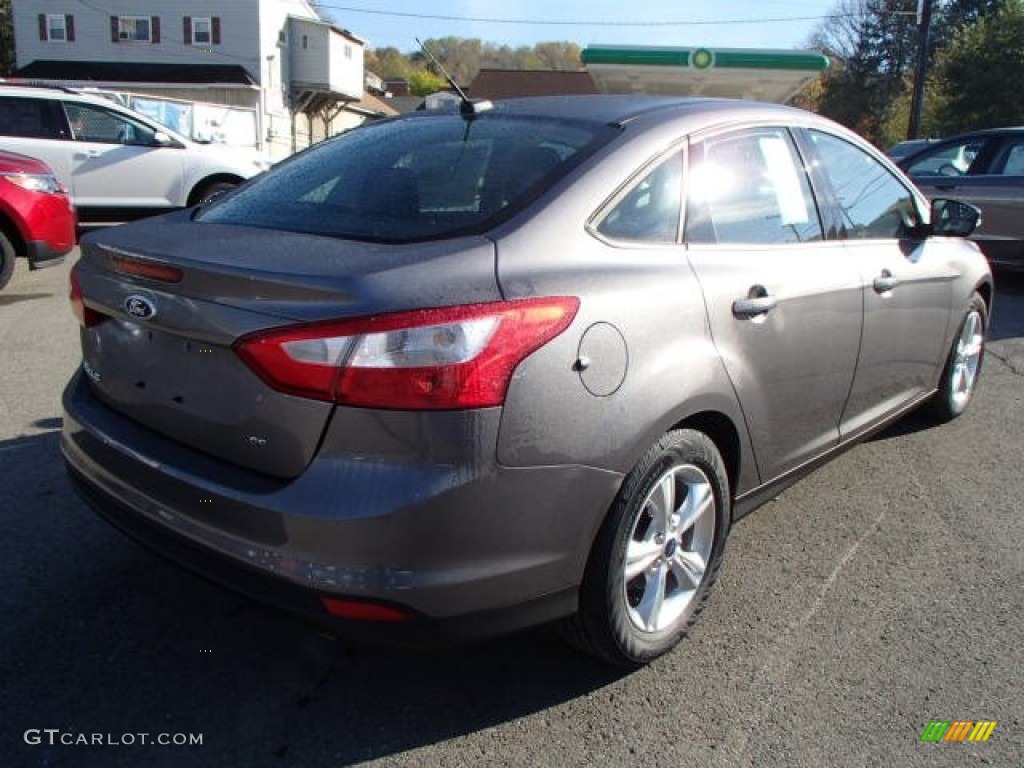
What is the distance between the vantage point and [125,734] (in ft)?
7.55

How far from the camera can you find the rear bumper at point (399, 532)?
77.8 inches

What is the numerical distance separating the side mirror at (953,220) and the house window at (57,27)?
4279 centimetres

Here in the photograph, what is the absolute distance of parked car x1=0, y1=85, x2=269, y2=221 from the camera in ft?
33.1

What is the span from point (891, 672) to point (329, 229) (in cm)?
213

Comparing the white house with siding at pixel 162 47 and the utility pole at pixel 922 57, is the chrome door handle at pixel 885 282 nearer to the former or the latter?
the utility pole at pixel 922 57

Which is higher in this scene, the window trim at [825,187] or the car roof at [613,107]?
the car roof at [613,107]

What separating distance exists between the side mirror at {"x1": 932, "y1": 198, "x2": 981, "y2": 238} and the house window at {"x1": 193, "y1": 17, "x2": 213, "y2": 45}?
40.3 m

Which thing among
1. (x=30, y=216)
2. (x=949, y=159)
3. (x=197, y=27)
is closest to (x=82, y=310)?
(x=30, y=216)

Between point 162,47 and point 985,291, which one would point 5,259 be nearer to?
point 985,291

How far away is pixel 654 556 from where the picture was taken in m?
2.59

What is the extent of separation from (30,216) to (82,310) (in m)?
5.61

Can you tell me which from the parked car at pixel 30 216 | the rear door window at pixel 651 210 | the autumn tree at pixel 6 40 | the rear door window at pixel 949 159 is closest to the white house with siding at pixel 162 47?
the autumn tree at pixel 6 40

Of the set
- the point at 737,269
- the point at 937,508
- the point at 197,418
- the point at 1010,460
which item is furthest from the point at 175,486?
the point at 1010,460

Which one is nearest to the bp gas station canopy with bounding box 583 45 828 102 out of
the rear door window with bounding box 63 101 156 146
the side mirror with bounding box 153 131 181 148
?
the side mirror with bounding box 153 131 181 148
